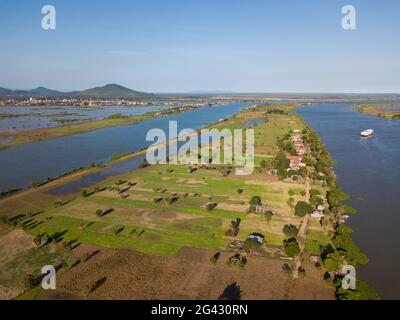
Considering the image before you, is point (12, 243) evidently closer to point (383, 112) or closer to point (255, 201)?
point (255, 201)

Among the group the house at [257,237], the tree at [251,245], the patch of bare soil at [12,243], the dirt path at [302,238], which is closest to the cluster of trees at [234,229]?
the house at [257,237]

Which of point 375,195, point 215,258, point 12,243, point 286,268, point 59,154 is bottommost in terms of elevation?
point 286,268

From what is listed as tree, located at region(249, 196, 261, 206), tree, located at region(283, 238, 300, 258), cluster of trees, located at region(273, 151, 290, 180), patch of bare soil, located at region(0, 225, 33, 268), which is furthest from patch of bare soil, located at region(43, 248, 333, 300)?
cluster of trees, located at region(273, 151, 290, 180)

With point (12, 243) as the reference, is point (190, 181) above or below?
above

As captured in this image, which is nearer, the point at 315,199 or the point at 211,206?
the point at 211,206

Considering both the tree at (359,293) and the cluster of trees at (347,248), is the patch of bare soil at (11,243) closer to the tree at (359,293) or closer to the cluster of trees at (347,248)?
the tree at (359,293)

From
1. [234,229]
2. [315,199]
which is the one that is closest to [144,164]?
[234,229]
